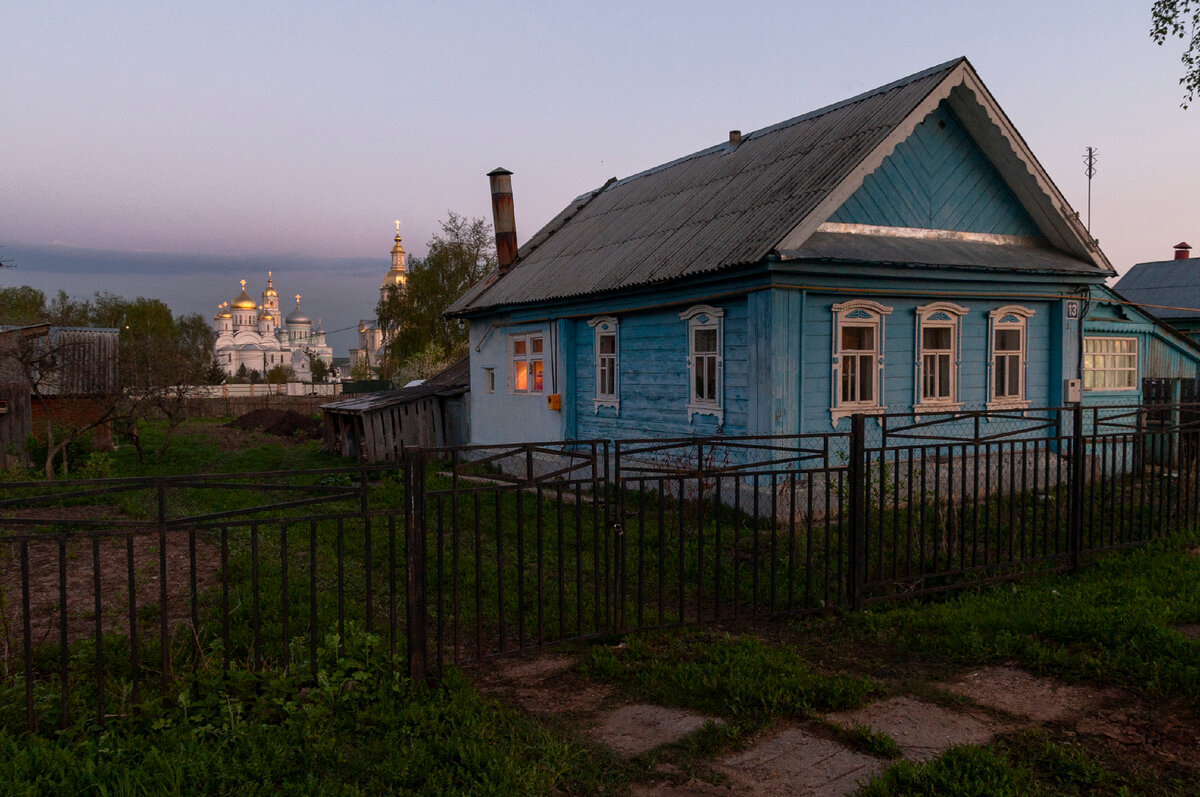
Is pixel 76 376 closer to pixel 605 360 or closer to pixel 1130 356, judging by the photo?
pixel 605 360

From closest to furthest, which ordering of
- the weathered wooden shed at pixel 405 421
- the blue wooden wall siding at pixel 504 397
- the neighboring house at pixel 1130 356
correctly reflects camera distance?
the neighboring house at pixel 1130 356 → the blue wooden wall siding at pixel 504 397 → the weathered wooden shed at pixel 405 421

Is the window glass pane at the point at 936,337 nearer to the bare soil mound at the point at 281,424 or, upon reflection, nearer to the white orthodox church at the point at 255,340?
the bare soil mound at the point at 281,424

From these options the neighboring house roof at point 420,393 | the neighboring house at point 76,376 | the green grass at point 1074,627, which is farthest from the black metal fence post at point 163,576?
the neighboring house at point 76,376

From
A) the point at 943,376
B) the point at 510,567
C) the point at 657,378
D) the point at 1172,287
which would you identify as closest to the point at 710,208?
the point at 657,378

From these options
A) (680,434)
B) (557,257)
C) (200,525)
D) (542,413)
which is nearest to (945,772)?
(200,525)

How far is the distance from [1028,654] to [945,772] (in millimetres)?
2042

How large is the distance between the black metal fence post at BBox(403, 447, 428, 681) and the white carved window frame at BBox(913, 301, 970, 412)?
8958 millimetres

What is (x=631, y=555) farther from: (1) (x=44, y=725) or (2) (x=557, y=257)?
(2) (x=557, y=257)

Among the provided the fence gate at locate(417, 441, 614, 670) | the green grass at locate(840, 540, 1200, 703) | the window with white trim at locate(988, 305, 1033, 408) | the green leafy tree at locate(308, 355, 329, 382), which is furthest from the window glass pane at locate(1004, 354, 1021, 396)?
the green leafy tree at locate(308, 355, 329, 382)

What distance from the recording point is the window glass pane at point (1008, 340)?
12.7 meters

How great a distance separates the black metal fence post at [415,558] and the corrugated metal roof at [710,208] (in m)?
6.49

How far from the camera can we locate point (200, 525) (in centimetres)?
427

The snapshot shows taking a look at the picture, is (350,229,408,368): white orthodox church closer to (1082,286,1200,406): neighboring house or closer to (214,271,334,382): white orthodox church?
(214,271,334,382): white orthodox church

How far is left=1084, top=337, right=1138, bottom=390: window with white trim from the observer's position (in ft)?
45.8
